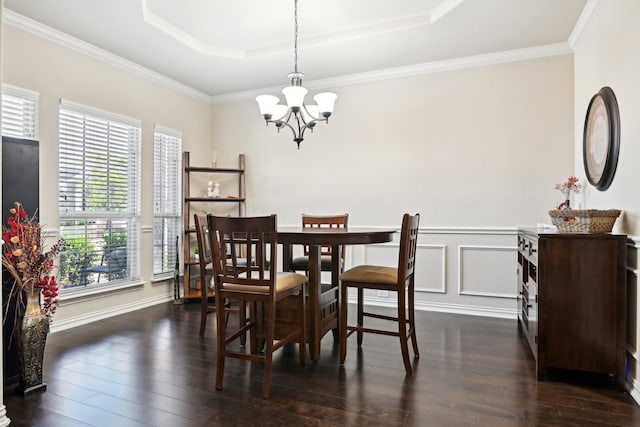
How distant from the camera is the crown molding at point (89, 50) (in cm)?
327

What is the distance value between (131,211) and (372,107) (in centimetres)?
291

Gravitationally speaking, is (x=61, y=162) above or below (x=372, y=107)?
below

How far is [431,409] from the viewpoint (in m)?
2.15

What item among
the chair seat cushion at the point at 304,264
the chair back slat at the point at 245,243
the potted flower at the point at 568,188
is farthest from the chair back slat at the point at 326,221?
the potted flower at the point at 568,188

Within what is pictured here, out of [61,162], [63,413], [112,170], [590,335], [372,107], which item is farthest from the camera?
[372,107]

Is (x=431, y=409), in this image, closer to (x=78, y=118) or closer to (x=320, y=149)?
(x=320, y=149)

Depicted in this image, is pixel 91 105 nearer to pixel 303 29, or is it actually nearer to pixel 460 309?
pixel 303 29

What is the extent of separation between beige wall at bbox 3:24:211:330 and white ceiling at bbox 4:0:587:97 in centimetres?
Result: 21

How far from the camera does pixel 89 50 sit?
3869 mm

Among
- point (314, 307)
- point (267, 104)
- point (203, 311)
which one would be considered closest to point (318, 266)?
point (314, 307)

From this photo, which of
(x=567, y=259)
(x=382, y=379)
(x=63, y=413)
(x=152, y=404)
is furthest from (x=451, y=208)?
(x=63, y=413)

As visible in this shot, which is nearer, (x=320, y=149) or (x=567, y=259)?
(x=567, y=259)

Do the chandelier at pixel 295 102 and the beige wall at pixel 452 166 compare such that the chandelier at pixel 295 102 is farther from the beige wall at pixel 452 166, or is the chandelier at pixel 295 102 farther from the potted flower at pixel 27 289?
the potted flower at pixel 27 289

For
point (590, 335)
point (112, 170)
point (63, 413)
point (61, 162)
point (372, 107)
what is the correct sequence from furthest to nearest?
Answer: point (372, 107) < point (112, 170) < point (61, 162) < point (590, 335) < point (63, 413)
